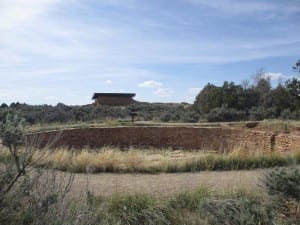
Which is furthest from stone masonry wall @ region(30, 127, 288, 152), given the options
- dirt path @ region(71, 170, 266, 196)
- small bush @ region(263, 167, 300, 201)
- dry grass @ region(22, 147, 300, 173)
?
small bush @ region(263, 167, 300, 201)

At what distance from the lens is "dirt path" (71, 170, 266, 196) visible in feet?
28.0

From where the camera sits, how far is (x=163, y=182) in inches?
385

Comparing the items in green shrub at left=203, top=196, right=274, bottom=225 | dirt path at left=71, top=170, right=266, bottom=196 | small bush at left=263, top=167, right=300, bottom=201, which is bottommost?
dirt path at left=71, top=170, right=266, bottom=196

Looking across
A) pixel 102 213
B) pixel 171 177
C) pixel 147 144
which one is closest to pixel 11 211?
pixel 102 213

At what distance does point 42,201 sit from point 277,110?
110ft

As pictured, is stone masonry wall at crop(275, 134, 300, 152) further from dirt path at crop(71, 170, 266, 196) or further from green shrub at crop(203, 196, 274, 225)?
green shrub at crop(203, 196, 274, 225)

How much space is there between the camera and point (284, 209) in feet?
22.1

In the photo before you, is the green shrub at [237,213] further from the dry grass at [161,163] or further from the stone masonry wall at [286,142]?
the stone masonry wall at [286,142]

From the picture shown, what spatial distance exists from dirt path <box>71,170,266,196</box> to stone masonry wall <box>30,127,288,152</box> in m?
9.27

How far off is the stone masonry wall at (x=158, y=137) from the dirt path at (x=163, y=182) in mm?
9267

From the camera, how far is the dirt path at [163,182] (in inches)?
336

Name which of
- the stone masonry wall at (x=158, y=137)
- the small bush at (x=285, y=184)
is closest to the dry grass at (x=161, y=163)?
the small bush at (x=285, y=184)

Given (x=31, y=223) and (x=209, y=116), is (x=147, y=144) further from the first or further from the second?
(x=31, y=223)

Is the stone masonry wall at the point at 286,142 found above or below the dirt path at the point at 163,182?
above
